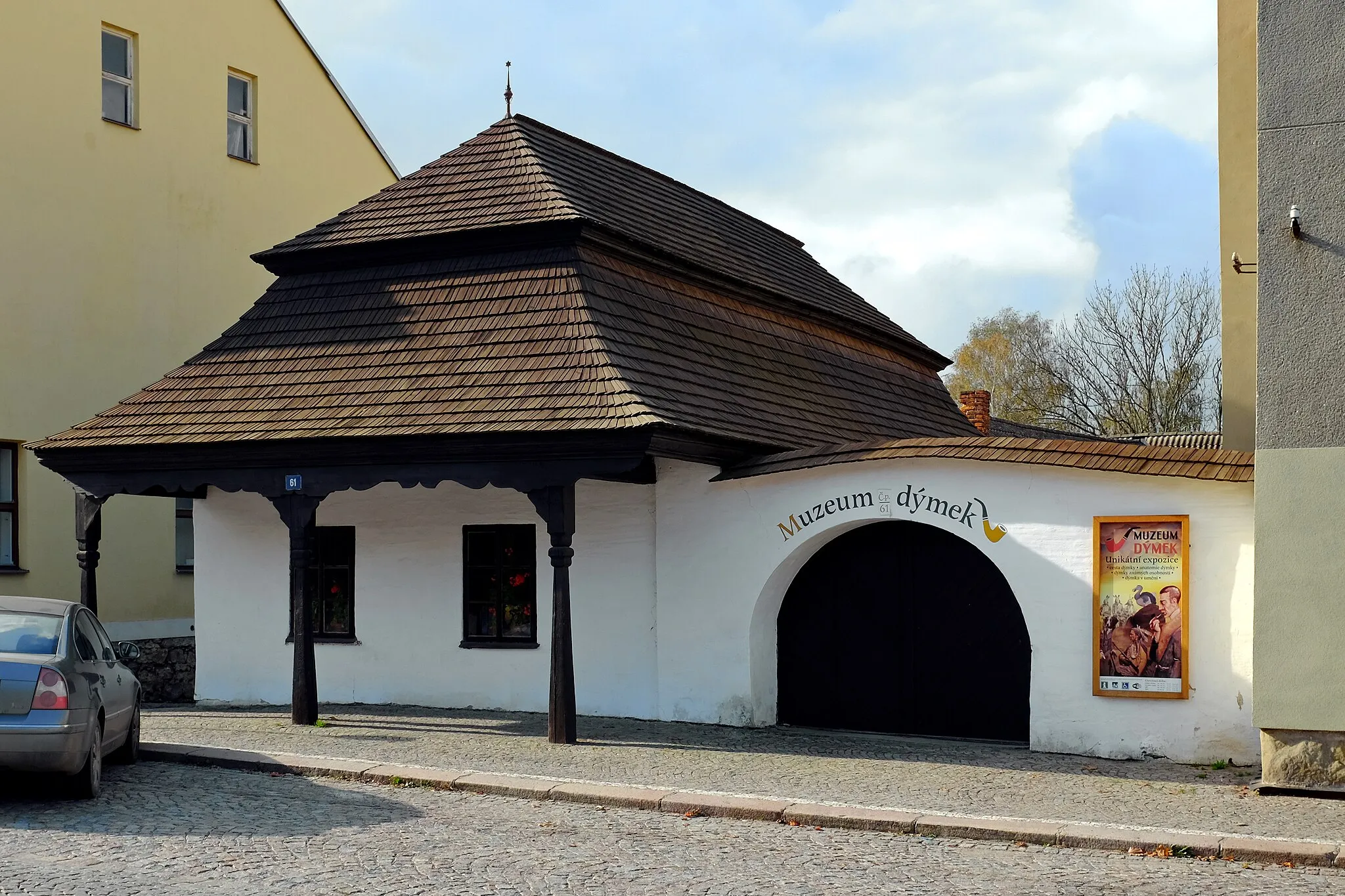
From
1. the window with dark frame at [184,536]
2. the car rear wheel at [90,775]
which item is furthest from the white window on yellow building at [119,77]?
the car rear wheel at [90,775]

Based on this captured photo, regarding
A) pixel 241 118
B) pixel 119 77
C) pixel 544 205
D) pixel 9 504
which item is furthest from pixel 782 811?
pixel 241 118

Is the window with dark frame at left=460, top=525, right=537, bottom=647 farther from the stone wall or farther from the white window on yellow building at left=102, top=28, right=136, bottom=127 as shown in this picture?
the white window on yellow building at left=102, top=28, right=136, bottom=127

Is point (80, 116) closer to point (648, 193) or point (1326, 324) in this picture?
point (648, 193)

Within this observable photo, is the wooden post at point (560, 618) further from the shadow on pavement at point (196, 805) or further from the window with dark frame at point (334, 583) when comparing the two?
the window with dark frame at point (334, 583)

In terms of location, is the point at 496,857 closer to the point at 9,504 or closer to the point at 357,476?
the point at 357,476

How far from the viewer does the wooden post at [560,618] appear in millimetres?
13641

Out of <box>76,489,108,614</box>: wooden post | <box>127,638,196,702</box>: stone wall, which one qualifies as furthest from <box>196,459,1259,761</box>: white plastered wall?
<box>127,638,196,702</box>: stone wall

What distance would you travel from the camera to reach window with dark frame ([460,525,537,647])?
1645 centimetres

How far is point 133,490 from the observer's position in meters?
16.1

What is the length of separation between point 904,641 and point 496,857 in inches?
273

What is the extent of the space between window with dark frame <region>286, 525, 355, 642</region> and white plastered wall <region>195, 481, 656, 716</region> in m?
0.12

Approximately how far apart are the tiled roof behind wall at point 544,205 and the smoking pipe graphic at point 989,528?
17.0 feet

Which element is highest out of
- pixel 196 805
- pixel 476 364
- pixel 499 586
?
pixel 476 364

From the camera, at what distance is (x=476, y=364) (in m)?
15.2
